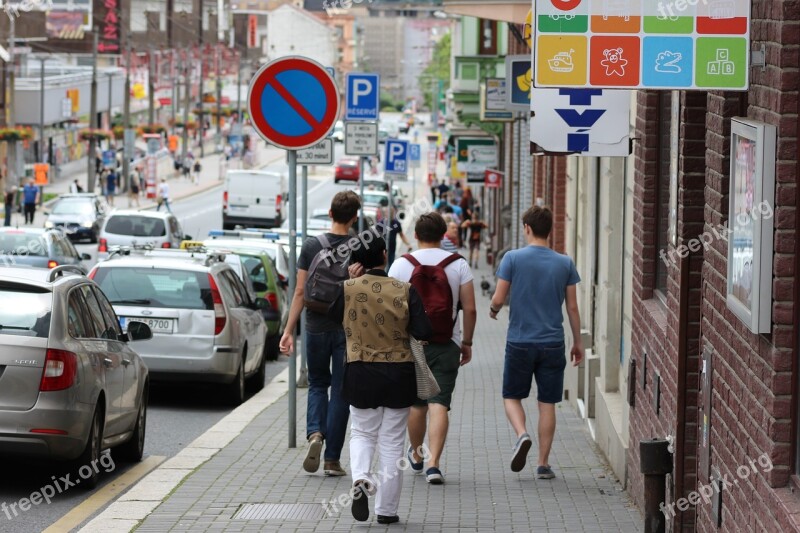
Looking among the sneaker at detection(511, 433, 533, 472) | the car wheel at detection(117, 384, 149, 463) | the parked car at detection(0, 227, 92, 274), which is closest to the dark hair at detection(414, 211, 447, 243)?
Answer: the sneaker at detection(511, 433, 533, 472)

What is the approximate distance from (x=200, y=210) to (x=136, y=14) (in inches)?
2265

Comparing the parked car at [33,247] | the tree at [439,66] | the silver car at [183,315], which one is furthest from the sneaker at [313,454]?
the tree at [439,66]

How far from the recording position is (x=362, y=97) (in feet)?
70.0

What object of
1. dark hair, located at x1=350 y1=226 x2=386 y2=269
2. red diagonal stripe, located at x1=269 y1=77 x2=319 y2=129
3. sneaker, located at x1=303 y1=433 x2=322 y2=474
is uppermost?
red diagonal stripe, located at x1=269 y1=77 x2=319 y2=129

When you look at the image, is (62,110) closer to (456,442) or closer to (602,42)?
(456,442)

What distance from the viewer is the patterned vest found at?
784 cm

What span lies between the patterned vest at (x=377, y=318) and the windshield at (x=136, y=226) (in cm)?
2646

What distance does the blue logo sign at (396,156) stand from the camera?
31.6 metres

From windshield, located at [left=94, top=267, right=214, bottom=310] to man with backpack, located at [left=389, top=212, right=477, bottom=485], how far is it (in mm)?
5578

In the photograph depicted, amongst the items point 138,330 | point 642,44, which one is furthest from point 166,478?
point 642,44

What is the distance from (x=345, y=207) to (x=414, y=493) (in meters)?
1.79

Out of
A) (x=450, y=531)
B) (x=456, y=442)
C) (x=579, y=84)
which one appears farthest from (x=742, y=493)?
(x=456, y=442)

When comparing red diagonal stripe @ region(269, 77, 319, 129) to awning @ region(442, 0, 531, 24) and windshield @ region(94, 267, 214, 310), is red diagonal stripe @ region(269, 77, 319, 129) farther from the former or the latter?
awning @ region(442, 0, 531, 24)

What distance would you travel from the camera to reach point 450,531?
7883 mm
